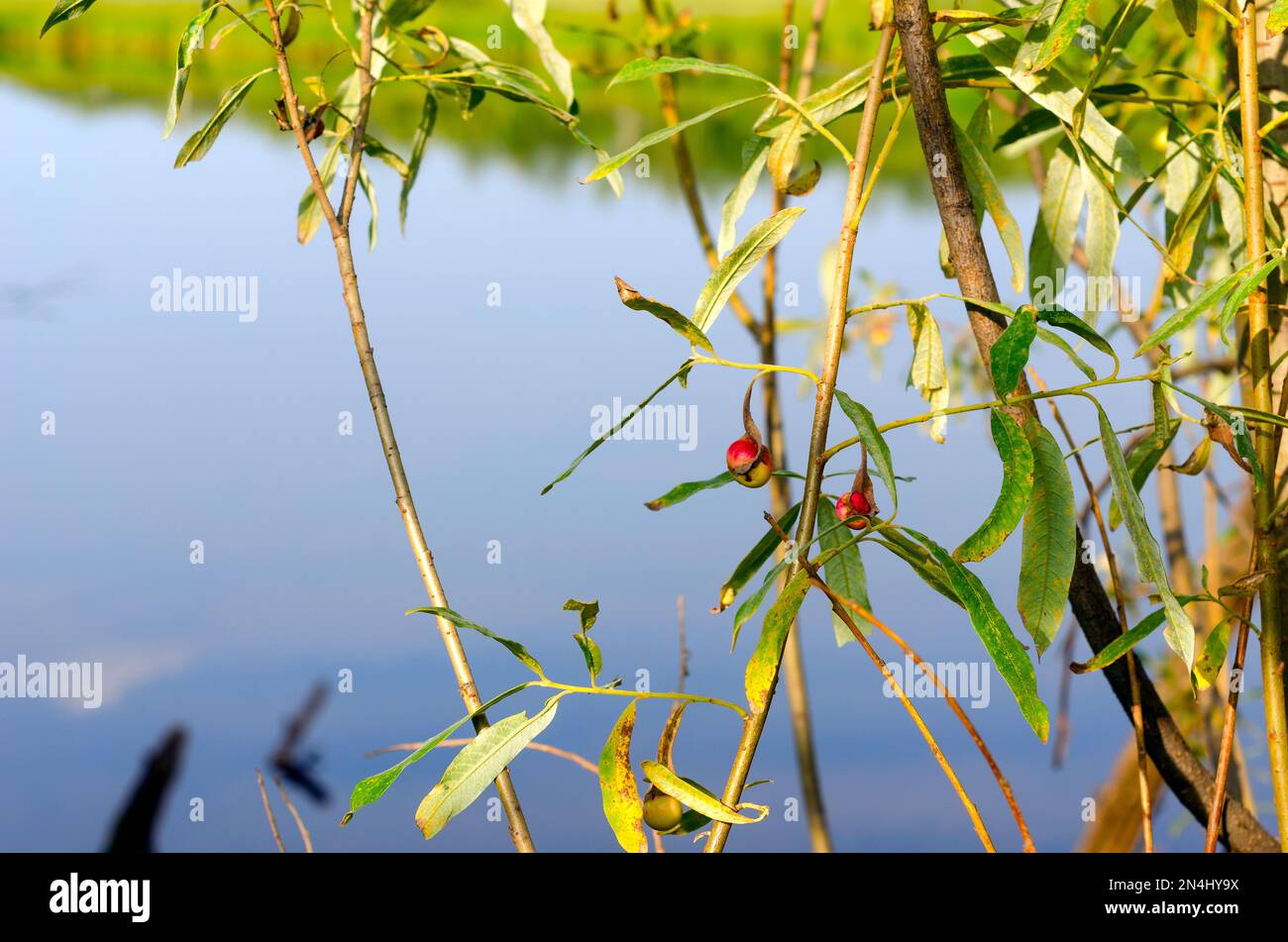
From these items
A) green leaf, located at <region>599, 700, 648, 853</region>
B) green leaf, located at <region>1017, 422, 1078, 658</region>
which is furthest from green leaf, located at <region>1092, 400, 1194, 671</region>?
green leaf, located at <region>599, 700, 648, 853</region>

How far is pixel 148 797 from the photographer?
4.83 feet

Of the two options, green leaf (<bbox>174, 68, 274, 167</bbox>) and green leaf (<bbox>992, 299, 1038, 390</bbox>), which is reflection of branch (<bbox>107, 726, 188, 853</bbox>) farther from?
green leaf (<bbox>992, 299, 1038, 390</bbox>)

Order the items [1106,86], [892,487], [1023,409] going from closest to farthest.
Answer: [892,487] < [1023,409] < [1106,86]

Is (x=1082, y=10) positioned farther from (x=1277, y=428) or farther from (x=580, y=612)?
(x=580, y=612)

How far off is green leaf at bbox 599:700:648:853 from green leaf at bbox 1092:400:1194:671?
0.25m

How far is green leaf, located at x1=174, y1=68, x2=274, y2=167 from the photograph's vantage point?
663 mm

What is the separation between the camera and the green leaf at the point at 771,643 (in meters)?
0.53

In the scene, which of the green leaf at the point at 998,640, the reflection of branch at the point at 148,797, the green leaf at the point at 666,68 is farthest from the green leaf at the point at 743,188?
the reflection of branch at the point at 148,797

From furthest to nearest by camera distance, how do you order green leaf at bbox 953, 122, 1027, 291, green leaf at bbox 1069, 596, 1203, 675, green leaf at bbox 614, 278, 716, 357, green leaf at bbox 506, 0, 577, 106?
green leaf at bbox 506, 0, 577, 106 → green leaf at bbox 953, 122, 1027, 291 → green leaf at bbox 1069, 596, 1203, 675 → green leaf at bbox 614, 278, 716, 357

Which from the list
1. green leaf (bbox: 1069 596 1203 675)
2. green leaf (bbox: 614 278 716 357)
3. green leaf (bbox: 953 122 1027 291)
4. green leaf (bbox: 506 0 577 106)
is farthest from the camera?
green leaf (bbox: 506 0 577 106)

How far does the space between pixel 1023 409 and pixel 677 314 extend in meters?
0.23

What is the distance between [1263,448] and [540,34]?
58 cm
